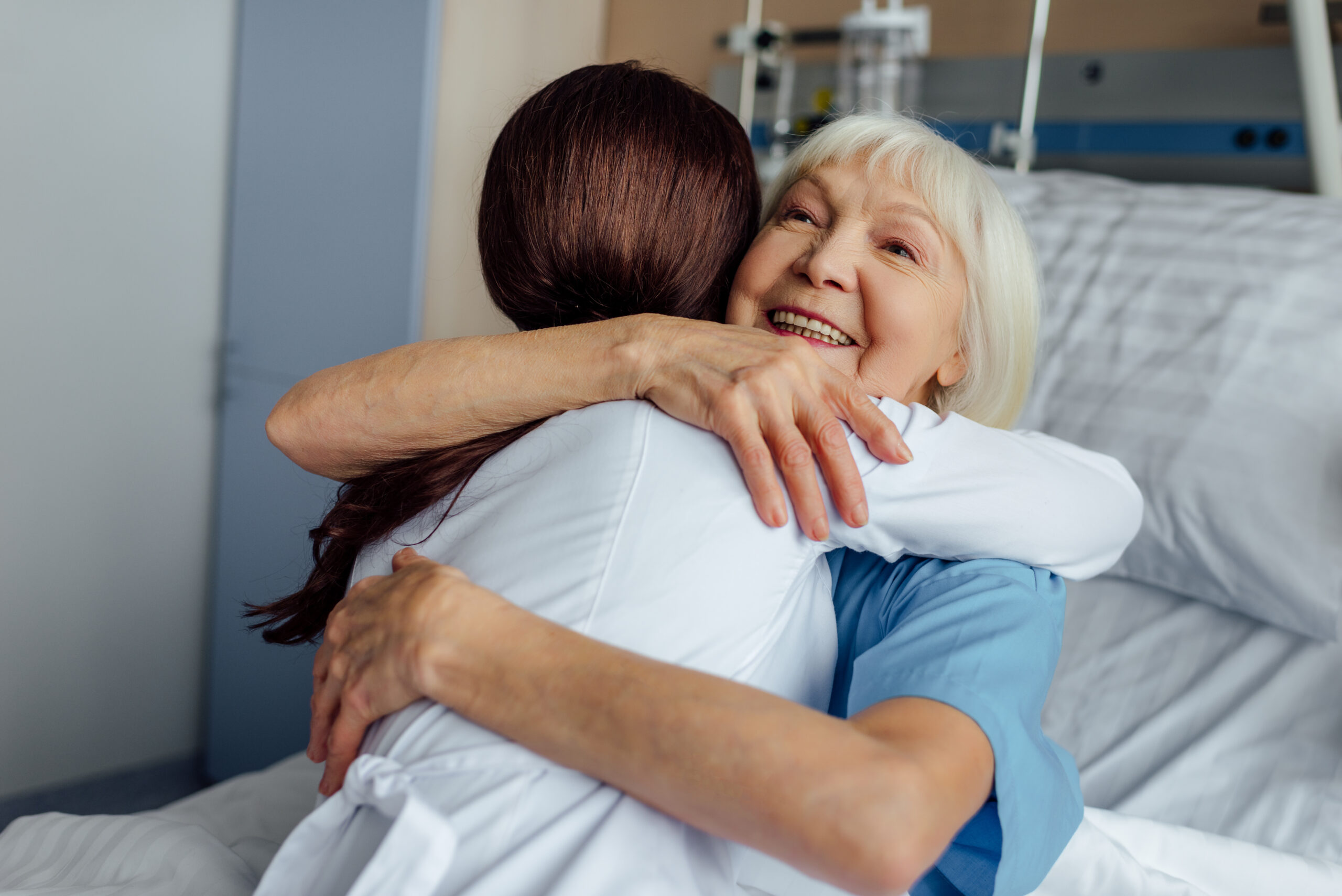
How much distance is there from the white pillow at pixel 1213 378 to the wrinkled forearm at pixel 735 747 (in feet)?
2.91

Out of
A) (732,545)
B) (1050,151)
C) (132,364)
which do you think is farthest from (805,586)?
(132,364)

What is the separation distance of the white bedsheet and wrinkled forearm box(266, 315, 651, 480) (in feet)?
1.53

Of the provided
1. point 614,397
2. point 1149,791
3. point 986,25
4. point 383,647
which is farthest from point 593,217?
point 986,25

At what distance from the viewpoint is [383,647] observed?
79cm

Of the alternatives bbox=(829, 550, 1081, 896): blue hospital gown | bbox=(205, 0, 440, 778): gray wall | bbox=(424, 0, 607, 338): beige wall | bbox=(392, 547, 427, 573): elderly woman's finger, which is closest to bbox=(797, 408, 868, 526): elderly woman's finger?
bbox=(829, 550, 1081, 896): blue hospital gown

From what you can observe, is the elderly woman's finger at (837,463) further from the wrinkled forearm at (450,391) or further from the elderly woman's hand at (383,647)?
the elderly woman's hand at (383,647)

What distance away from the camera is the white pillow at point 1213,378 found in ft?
4.51

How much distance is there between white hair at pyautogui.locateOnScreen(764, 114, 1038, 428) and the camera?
109 centimetres

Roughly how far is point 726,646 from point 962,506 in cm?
23

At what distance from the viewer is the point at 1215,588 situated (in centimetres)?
144


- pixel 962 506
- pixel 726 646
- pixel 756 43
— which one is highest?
pixel 756 43

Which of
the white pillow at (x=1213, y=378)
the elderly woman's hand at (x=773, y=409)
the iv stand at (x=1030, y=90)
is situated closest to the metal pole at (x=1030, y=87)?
the iv stand at (x=1030, y=90)

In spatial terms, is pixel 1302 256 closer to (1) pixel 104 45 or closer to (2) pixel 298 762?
(2) pixel 298 762

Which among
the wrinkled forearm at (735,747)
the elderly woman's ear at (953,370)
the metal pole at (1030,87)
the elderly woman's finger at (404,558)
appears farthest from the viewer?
the metal pole at (1030,87)
